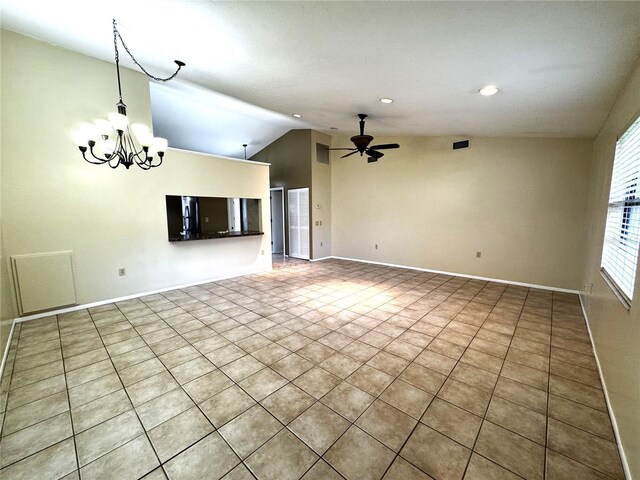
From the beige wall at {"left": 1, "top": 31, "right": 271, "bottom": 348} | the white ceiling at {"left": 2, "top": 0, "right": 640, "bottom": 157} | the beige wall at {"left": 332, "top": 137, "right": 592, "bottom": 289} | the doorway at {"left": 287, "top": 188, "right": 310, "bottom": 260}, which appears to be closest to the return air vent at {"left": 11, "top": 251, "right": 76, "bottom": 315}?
the beige wall at {"left": 1, "top": 31, "right": 271, "bottom": 348}

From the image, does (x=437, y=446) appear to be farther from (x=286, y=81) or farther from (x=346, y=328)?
(x=286, y=81)

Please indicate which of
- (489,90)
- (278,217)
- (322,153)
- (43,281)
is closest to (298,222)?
(278,217)

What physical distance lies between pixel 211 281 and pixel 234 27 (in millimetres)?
4226

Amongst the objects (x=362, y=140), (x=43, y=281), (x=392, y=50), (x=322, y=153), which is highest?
(x=322, y=153)

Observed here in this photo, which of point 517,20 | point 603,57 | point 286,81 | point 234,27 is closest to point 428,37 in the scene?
point 517,20

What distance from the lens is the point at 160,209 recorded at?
444 centimetres

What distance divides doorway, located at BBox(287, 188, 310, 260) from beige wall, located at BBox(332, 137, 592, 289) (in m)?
1.22

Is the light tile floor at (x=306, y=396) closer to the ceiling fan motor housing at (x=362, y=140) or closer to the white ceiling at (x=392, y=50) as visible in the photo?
the white ceiling at (x=392, y=50)

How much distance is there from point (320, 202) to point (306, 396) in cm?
579

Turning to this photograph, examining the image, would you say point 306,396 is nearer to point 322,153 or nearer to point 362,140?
point 362,140

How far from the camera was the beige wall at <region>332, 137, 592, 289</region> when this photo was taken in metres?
4.40

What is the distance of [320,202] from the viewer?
735 centimetres

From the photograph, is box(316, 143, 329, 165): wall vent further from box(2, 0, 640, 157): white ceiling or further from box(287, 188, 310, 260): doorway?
box(2, 0, 640, 157): white ceiling

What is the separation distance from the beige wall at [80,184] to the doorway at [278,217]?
3204 mm
